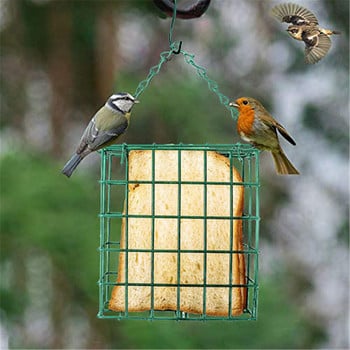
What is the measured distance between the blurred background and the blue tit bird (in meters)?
2.71

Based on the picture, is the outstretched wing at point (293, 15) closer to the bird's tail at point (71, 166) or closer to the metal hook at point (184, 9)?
the metal hook at point (184, 9)

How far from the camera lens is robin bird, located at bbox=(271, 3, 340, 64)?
8.86 feet

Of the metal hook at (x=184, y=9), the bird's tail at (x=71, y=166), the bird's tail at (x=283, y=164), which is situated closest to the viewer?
the metal hook at (x=184, y=9)

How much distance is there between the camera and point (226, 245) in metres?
2.75

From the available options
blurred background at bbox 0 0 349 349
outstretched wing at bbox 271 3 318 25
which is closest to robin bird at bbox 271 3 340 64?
outstretched wing at bbox 271 3 318 25

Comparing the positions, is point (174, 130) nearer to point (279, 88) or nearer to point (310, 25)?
point (279, 88)

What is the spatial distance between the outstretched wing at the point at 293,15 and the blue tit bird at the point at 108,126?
1.70ft

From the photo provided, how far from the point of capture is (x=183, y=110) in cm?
587

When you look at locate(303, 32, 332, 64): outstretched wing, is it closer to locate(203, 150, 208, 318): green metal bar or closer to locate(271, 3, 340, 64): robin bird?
locate(271, 3, 340, 64): robin bird

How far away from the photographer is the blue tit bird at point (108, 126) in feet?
9.13

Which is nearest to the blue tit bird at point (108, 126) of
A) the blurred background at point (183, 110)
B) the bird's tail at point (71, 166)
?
the bird's tail at point (71, 166)

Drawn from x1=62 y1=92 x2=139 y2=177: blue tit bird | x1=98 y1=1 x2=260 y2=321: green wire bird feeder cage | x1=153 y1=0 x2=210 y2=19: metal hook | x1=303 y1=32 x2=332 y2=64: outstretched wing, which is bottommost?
x1=98 y1=1 x2=260 y2=321: green wire bird feeder cage

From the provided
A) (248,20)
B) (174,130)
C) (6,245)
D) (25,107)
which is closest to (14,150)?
(6,245)

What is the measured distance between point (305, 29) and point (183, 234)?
73cm
